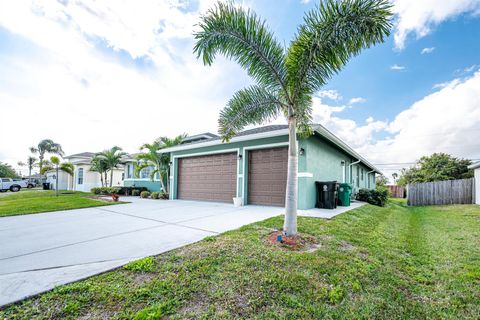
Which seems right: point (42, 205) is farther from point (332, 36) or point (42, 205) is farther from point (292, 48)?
point (332, 36)

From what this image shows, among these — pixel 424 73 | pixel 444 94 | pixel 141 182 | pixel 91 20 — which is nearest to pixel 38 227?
pixel 91 20

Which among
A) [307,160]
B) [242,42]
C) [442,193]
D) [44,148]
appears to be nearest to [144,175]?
[307,160]

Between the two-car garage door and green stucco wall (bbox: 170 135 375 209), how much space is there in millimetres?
292

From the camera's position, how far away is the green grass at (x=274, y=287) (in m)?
1.92

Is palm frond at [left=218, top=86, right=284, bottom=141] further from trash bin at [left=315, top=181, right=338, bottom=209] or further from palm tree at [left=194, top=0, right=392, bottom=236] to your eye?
trash bin at [left=315, top=181, right=338, bottom=209]

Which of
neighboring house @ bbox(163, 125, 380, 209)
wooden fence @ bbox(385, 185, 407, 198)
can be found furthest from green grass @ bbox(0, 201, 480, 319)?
wooden fence @ bbox(385, 185, 407, 198)

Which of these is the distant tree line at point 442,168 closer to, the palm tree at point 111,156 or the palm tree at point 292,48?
the palm tree at point 292,48

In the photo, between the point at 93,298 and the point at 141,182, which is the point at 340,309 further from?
the point at 141,182

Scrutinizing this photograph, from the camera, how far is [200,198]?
10969mm

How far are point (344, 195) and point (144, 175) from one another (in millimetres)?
14783

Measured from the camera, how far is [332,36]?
3451mm

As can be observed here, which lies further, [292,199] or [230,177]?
[230,177]

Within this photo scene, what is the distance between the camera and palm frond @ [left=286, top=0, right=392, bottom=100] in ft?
10.4

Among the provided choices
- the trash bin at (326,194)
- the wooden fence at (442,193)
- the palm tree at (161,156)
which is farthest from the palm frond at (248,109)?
the wooden fence at (442,193)
